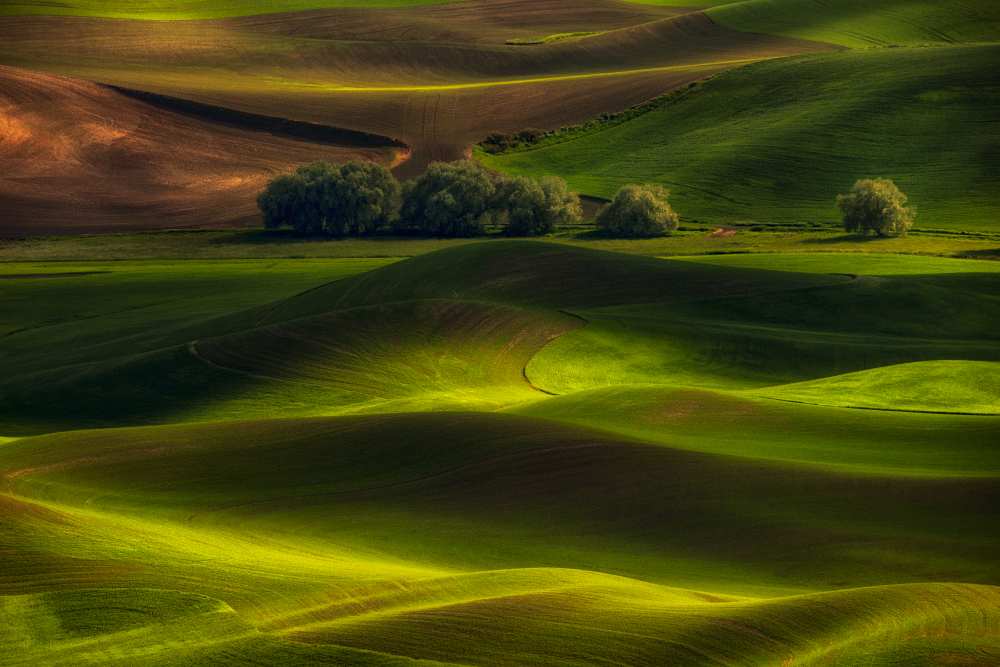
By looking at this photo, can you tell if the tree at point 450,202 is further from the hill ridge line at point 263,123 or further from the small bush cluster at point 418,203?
the hill ridge line at point 263,123

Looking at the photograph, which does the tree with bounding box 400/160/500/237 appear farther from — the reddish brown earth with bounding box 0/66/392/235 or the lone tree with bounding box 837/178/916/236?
the lone tree with bounding box 837/178/916/236

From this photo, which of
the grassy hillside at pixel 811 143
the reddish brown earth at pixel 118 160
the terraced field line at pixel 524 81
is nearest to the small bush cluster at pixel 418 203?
the reddish brown earth at pixel 118 160

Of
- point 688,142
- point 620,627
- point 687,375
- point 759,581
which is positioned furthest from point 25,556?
point 688,142

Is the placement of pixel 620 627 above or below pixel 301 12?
below

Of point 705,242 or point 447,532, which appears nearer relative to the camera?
point 447,532

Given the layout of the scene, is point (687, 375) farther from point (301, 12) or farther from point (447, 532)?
point (301, 12)

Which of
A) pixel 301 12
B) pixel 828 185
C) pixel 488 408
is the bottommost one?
pixel 488 408

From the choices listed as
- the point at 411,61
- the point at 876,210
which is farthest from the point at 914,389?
the point at 411,61
